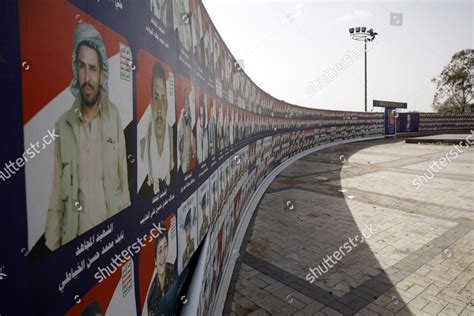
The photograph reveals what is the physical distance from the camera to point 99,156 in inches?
49.4

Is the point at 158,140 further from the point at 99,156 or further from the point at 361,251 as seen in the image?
the point at 361,251

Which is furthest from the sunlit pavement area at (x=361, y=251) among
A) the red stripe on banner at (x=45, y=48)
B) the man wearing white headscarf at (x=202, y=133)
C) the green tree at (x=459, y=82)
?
the green tree at (x=459, y=82)

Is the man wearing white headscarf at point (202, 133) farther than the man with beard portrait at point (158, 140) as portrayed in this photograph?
Yes

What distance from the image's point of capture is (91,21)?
46.6 inches

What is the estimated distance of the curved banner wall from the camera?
0.88m

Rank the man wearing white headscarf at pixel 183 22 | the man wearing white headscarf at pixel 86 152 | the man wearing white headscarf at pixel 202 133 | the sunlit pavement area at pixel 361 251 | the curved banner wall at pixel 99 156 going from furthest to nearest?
the sunlit pavement area at pixel 361 251 → the man wearing white headscarf at pixel 202 133 → the man wearing white headscarf at pixel 183 22 → the man wearing white headscarf at pixel 86 152 → the curved banner wall at pixel 99 156

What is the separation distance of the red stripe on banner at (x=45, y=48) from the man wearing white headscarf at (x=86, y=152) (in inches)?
1.8

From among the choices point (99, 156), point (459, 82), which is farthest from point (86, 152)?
point (459, 82)

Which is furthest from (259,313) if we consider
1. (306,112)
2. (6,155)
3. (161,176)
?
(306,112)

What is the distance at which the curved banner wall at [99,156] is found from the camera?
0.88 m

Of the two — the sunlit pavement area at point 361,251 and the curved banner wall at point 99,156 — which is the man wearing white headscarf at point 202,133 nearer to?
the curved banner wall at point 99,156

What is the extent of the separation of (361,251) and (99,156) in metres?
5.39

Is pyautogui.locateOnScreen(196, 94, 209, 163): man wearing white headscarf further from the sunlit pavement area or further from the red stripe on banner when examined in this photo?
the sunlit pavement area

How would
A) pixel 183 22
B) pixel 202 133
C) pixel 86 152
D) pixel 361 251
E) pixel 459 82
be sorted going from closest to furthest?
1. pixel 86 152
2. pixel 183 22
3. pixel 202 133
4. pixel 361 251
5. pixel 459 82
